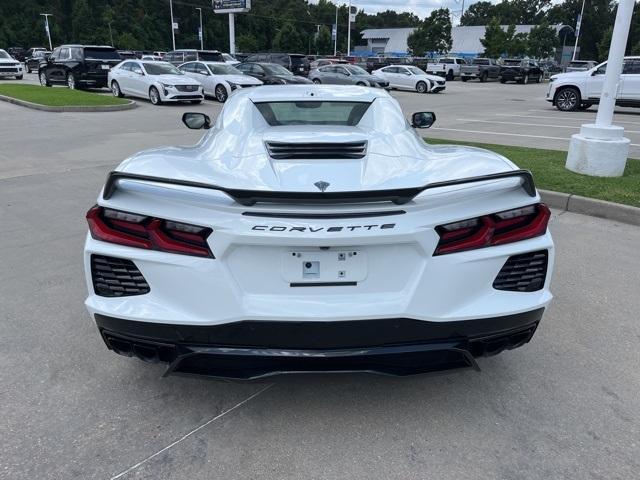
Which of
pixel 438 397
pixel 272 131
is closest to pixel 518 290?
pixel 438 397

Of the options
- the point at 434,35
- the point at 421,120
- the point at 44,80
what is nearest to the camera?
the point at 421,120

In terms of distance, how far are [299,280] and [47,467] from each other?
140cm

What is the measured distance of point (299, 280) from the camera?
2.29 metres

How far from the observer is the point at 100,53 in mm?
23109

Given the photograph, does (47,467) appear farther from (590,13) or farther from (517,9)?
→ (517,9)

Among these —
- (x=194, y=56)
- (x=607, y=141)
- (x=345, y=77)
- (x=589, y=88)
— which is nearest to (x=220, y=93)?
(x=345, y=77)

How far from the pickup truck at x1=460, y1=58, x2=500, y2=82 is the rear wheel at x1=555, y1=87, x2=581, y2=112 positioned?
24.6 meters

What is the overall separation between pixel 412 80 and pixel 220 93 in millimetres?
12741

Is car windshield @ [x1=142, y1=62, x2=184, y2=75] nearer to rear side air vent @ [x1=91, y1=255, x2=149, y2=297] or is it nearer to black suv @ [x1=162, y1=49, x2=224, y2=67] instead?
black suv @ [x1=162, y1=49, x2=224, y2=67]

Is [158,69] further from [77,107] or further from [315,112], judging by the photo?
[315,112]

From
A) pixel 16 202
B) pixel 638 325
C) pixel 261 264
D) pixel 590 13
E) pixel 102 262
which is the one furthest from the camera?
pixel 590 13

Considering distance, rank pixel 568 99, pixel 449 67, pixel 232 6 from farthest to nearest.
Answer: pixel 449 67 < pixel 232 6 < pixel 568 99

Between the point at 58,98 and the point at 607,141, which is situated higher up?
the point at 607,141

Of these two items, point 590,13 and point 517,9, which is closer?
point 590,13
